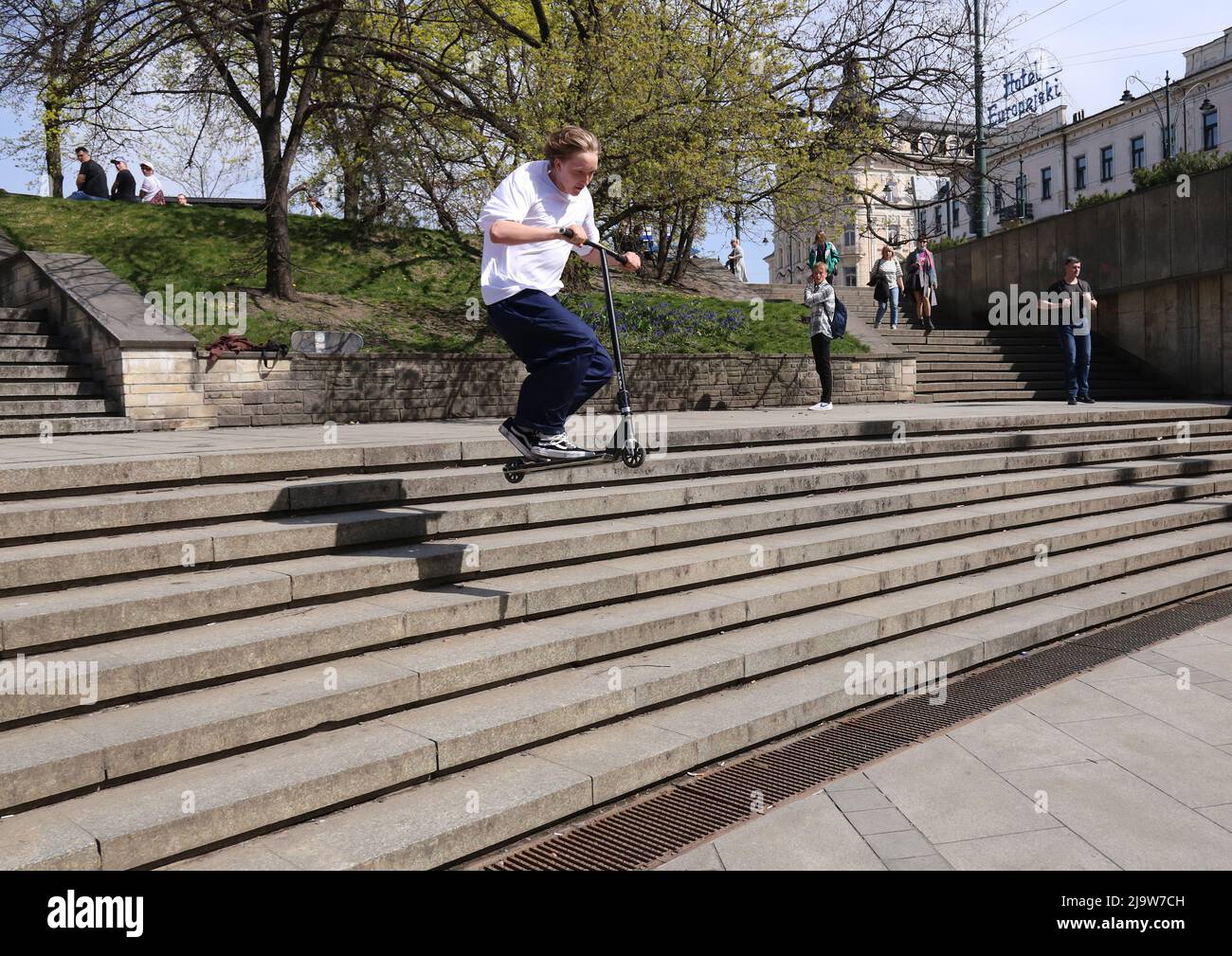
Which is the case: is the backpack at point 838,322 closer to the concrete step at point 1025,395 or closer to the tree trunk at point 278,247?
the concrete step at point 1025,395

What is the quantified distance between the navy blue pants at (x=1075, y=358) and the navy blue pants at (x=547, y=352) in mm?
12239

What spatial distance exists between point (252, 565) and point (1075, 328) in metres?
14.2

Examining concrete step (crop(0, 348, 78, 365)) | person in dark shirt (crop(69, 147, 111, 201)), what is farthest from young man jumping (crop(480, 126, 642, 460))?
person in dark shirt (crop(69, 147, 111, 201))

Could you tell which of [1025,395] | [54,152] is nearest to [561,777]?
[1025,395]

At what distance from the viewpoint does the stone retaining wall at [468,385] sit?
1258 cm

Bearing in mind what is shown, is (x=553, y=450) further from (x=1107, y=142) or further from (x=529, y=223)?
A: (x=1107, y=142)

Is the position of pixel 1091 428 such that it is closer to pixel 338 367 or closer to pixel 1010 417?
pixel 1010 417

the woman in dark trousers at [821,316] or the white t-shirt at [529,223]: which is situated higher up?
the woman in dark trousers at [821,316]

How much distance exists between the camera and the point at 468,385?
1416 cm

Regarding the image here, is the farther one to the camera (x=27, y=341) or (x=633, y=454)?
(x=27, y=341)

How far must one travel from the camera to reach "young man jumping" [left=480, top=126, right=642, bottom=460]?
15.9 feet

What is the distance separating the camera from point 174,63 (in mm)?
18922

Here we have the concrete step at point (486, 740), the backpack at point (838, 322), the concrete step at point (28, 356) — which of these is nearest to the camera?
the concrete step at point (486, 740)

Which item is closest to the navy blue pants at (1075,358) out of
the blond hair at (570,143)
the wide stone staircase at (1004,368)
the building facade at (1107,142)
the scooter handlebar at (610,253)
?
the wide stone staircase at (1004,368)
